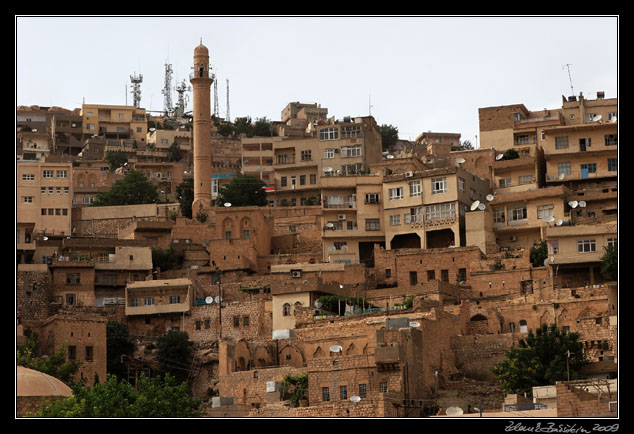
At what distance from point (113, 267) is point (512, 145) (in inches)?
808

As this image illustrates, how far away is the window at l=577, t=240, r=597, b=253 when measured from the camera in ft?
194

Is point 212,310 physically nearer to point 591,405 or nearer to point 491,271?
point 491,271

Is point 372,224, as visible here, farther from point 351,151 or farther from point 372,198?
point 351,151

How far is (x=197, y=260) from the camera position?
66562 mm

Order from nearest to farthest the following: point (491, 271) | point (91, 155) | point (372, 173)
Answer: point (491, 271), point (372, 173), point (91, 155)

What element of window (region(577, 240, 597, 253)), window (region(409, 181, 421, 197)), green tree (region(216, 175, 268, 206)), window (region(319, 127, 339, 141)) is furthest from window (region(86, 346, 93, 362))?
window (region(319, 127, 339, 141))

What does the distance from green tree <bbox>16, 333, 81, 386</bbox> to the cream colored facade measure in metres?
17.3

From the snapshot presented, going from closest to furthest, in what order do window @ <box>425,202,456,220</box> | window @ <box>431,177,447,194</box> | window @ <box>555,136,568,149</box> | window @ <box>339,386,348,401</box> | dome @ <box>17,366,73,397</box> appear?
dome @ <box>17,366,73,397</box>, window @ <box>339,386,348,401</box>, window @ <box>425,202,456,220</box>, window @ <box>431,177,447,194</box>, window @ <box>555,136,568,149</box>

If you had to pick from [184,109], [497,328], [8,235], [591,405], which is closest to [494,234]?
[497,328]

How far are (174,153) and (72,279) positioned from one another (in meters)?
30.7

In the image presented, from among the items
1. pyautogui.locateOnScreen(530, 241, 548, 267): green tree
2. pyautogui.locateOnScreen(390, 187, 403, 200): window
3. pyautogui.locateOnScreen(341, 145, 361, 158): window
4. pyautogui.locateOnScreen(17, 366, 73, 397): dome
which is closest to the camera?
pyautogui.locateOnScreen(17, 366, 73, 397): dome

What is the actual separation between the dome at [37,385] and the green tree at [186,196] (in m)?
28.4

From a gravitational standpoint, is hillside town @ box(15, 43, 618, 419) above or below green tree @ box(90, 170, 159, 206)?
below

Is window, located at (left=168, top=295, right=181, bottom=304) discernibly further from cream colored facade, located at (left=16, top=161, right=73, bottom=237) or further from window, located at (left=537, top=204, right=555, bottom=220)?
window, located at (left=537, top=204, right=555, bottom=220)
